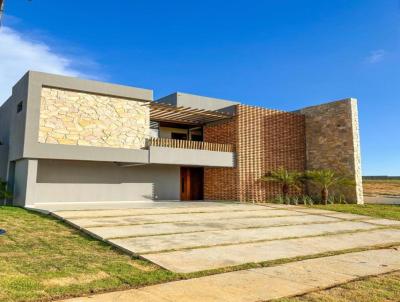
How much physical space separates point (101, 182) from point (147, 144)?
3224mm

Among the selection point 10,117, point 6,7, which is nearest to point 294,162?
point 10,117

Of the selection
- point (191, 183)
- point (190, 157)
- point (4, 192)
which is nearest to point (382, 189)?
point (191, 183)

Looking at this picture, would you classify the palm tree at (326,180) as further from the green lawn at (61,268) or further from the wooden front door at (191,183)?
the green lawn at (61,268)

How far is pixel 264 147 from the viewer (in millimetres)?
20234

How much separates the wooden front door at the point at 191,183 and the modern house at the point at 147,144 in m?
0.06

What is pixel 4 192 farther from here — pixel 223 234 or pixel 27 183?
pixel 223 234

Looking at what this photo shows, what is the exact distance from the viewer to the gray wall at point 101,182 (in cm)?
1606

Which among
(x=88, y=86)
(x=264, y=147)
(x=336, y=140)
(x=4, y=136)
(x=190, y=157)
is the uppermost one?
(x=88, y=86)

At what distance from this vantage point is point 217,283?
190 inches

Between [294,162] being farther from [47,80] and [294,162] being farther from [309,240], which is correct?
[47,80]

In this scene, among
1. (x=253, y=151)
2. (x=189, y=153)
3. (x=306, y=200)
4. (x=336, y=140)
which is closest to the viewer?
(x=189, y=153)

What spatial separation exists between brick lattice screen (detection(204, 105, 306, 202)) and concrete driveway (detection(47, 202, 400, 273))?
572 centimetres

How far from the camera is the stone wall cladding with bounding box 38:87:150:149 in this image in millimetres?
14945

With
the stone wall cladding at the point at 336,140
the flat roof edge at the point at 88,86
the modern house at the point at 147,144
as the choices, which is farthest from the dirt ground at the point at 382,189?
the flat roof edge at the point at 88,86
